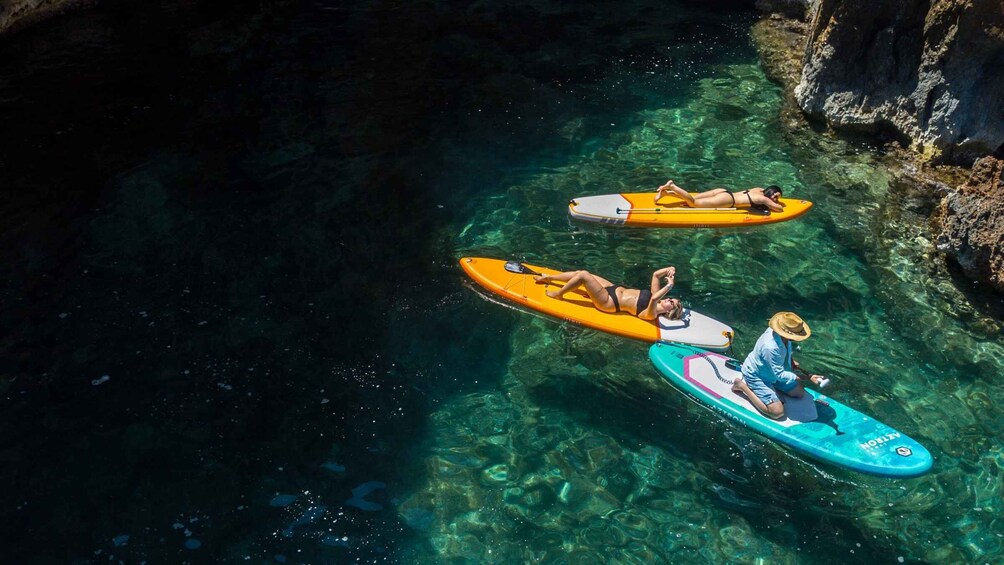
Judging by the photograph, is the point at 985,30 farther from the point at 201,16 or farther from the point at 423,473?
the point at 201,16

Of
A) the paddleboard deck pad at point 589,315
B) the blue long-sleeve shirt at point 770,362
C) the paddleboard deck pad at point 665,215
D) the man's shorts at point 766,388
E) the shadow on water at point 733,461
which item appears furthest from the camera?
the paddleboard deck pad at point 665,215

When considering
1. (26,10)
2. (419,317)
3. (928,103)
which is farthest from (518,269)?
(26,10)

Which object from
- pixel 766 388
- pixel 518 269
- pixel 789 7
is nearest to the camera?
pixel 766 388

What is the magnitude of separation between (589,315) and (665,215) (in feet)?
7.60

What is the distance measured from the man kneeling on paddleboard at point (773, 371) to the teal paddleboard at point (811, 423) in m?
0.10

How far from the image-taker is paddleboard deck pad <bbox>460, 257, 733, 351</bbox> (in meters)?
8.47

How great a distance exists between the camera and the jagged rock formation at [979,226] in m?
8.72

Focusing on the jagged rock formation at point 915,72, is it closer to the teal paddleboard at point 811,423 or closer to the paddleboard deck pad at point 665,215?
the paddleboard deck pad at point 665,215

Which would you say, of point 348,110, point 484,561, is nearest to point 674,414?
point 484,561

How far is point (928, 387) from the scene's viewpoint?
8.08 m

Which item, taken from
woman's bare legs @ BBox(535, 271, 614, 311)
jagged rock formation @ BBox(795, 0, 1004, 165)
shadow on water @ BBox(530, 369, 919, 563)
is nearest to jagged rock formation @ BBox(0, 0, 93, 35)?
woman's bare legs @ BBox(535, 271, 614, 311)

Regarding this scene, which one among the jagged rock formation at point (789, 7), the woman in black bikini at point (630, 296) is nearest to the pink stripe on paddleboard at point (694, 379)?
the woman in black bikini at point (630, 296)

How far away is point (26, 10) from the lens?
48.2 ft

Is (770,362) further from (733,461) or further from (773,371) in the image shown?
(733,461)
